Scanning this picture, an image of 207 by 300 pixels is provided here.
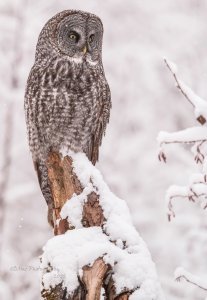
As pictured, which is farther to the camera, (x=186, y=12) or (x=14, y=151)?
(x=186, y=12)

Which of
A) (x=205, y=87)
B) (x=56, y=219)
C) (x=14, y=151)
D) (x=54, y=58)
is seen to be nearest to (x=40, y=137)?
(x=54, y=58)

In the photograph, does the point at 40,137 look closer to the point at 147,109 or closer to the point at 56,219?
the point at 56,219

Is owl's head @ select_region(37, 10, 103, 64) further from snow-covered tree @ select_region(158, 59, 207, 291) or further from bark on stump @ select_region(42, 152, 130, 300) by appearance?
snow-covered tree @ select_region(158, 59, 207, 291)

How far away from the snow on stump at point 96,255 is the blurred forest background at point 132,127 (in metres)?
3.49

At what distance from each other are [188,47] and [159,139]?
28.2 feet

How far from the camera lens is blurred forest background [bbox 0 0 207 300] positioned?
822cm

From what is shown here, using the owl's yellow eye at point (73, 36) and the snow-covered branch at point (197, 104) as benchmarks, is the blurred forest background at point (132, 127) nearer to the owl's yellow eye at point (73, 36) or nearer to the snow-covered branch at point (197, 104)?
the owl's yellow eye at point (73, 36)

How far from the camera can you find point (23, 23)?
9.40 m

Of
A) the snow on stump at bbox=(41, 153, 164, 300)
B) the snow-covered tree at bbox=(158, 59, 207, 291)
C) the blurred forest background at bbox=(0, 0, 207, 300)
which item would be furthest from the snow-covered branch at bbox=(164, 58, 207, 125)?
the blurred forest background at bbox=(0, 0, 207, 300)

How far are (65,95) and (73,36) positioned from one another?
1.99 ft

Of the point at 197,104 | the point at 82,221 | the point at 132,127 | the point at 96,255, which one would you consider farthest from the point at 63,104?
the point at 132,127

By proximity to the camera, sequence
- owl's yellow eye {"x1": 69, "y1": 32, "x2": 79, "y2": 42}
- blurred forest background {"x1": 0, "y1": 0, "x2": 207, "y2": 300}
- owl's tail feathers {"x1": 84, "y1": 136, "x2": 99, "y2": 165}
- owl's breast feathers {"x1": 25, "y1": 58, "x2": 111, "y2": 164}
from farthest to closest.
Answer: blurred forest background {"x1": 0, "y1": 0, "x2": 207, "y2": 300}, owl's yellow eye {"x1": 69, "y1": 32, "x2": 79, "y2": 42}, owl's tail feathers {"x1": 84, "y1": 136, "x2": 99, "y2": 165}, owl's breast feathers {"x1": 25, "y1": 58, "x2": 111, "y2": 164}

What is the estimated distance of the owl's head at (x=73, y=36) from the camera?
5078 millimetres

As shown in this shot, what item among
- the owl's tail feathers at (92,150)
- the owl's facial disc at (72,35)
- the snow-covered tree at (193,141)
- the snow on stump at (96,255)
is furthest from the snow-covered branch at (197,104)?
the owl's facial disc at (72,35)
